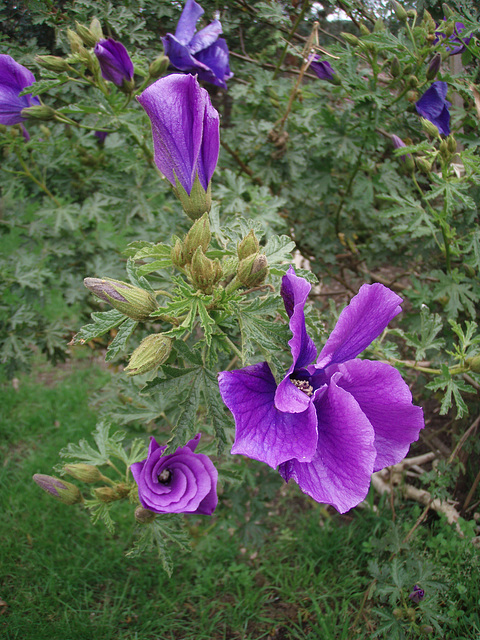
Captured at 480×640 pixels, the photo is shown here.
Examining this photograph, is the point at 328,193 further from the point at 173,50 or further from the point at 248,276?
the point at 248,276

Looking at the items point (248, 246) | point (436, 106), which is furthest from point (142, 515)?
point (436, 106)

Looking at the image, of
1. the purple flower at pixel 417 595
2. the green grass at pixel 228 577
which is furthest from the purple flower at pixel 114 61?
the purple flower at pixel 417 595

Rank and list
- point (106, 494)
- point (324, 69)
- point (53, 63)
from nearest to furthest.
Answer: point (106, 494) < point (53, 63) < point (324, 69)

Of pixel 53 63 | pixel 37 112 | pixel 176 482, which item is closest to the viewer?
pixel 176 482

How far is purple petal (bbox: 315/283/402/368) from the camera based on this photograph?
0.86 metres

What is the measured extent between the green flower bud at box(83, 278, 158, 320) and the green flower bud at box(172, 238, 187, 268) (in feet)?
0.28

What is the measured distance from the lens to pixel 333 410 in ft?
2.74

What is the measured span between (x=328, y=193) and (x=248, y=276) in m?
1.65

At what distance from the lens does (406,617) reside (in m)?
1.58

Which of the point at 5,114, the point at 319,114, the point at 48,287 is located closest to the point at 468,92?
the point at 319,114

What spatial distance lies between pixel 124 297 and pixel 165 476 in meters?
0.52

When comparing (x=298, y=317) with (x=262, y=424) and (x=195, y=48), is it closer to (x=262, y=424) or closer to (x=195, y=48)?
(x=262, y=424)

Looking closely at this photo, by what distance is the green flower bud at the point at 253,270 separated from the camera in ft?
3.15

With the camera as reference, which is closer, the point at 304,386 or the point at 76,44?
the point at 304,386
